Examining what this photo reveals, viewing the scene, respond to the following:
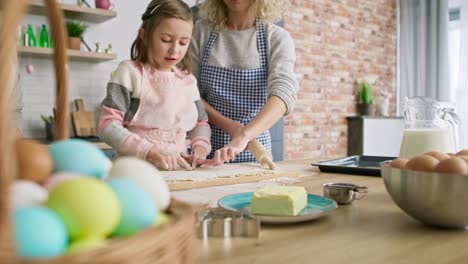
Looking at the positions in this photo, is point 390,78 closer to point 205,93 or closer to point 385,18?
point 385,18

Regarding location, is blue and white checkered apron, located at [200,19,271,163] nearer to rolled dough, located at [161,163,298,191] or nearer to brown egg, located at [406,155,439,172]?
rolled dough, located at [161,163,298,191]

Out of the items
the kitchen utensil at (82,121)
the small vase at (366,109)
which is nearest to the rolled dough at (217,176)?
the kitchen utensil at (82,121)

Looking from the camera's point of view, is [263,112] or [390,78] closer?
[263,112]

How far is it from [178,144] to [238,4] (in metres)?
0.64

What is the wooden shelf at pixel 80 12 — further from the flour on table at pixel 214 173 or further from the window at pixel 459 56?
the window at pixel 459 56

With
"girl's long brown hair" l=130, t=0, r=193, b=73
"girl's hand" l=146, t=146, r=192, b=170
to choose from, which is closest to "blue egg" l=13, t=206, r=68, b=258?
"girl's hand" l=146, t=146, r=192, b=170

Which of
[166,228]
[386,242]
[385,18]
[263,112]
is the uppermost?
[385,18]

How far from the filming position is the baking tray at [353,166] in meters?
1.37

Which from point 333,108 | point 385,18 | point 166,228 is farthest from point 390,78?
point 166,228

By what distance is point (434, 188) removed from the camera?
70 centimetres

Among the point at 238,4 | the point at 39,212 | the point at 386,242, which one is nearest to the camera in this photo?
the point at 39,212

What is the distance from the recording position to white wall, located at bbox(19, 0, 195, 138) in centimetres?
323

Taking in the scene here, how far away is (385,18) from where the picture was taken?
17.5ft

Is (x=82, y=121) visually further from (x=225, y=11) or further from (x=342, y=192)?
(x=342, y=192)
